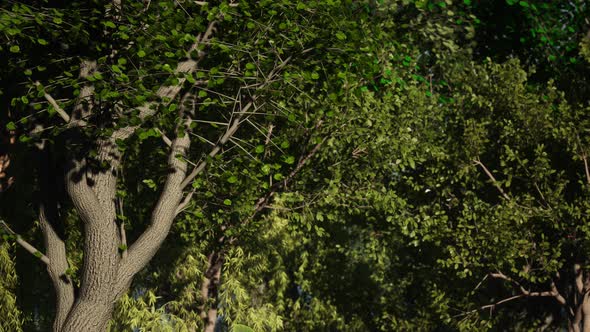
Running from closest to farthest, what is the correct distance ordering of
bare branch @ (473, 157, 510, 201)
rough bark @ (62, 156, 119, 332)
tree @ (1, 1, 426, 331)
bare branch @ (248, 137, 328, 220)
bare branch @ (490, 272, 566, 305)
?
1. tree @ (1, 1, 426, 331)
2. rough bark @ (62, 156, 119, 332)
3. bare branch @ (248, 137, 328, 220)
4. bare branch @ (473, 157, 510, 201)
5. bare branch @ (490, 272, 566, 305)

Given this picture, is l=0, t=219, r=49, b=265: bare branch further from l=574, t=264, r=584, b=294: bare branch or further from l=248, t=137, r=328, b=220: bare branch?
l=574, t=264, r=584, b=294: bare branch

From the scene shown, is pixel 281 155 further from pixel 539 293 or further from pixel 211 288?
pixel 539 293

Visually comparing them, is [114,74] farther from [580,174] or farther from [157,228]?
[580,174]

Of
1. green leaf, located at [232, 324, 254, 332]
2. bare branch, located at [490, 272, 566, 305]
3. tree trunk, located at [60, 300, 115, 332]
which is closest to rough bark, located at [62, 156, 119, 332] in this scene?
tree trunk, located at [60, 300, 115, 332]

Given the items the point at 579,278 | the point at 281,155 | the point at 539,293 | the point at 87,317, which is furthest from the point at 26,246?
the point at 579,278

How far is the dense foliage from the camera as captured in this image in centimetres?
1182

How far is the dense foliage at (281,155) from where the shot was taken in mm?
11820

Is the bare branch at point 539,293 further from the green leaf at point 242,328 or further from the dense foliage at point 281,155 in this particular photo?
the green leaf at point 242,328

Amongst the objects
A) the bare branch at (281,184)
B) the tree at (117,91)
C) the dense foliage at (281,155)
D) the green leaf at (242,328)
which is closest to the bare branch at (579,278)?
the dense foliage at (281,155)

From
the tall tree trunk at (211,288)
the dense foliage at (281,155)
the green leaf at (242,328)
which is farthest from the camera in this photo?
the tall tree trunk at (211,288)

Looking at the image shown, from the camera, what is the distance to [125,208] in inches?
668

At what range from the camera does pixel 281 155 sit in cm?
1557

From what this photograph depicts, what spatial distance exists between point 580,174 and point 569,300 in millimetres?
2750

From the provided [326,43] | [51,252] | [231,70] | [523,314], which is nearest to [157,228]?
[51,252]
